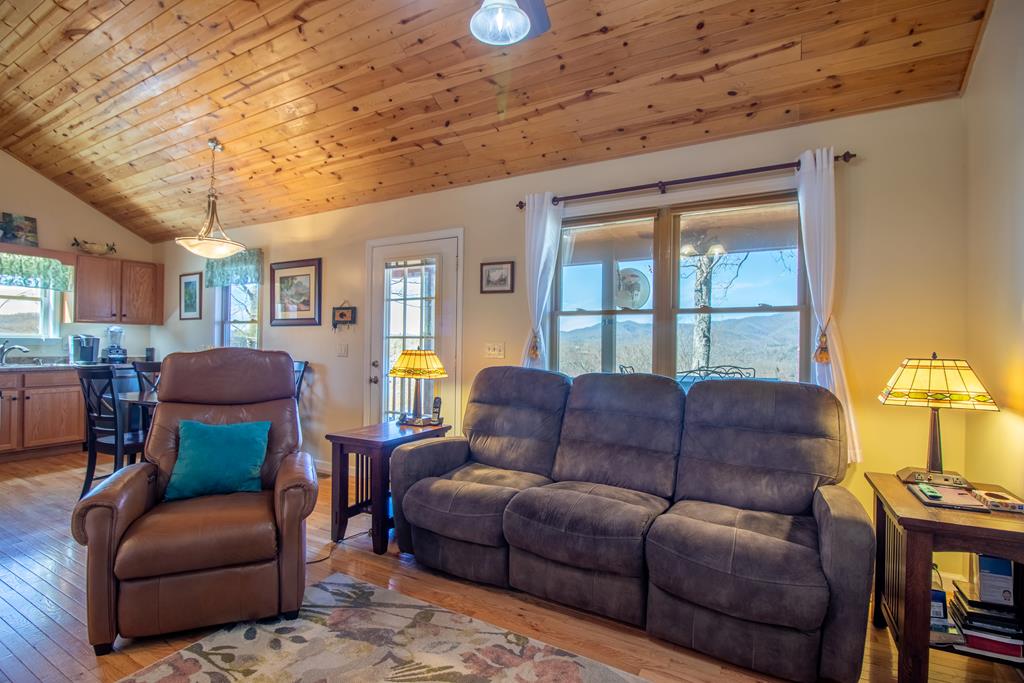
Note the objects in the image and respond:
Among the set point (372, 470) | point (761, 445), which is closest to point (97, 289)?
point (372, 470)

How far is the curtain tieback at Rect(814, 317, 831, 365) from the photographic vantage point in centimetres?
262

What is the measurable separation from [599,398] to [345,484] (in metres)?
1.62

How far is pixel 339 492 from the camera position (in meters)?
2.99

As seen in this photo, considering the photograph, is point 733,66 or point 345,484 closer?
point 733,66

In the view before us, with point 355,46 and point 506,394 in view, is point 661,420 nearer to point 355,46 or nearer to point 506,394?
point 506,394

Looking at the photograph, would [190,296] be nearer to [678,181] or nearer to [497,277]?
[497,277]

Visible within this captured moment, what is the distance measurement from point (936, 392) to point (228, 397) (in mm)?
3252

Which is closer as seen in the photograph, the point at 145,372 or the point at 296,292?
the point at 145,372

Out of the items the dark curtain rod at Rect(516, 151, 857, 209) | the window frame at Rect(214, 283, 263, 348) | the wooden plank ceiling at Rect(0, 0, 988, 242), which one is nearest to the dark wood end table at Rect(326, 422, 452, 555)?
the dark curtain rod at Rect(516, 151, 857, 209)

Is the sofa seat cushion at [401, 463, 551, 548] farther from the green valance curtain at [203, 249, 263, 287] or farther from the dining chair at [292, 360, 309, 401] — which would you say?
the green valance curtain at [203, 249, 263, 287]

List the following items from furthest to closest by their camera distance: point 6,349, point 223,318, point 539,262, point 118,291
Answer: point 118,291 → point 223,318 → point 6,349 → point 539,262

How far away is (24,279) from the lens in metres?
5.13

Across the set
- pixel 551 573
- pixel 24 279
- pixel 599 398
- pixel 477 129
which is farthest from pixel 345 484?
pixel 24 279

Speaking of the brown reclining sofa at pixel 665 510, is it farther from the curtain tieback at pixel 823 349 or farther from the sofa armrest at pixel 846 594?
the curtain tieback at pixel 823 349
